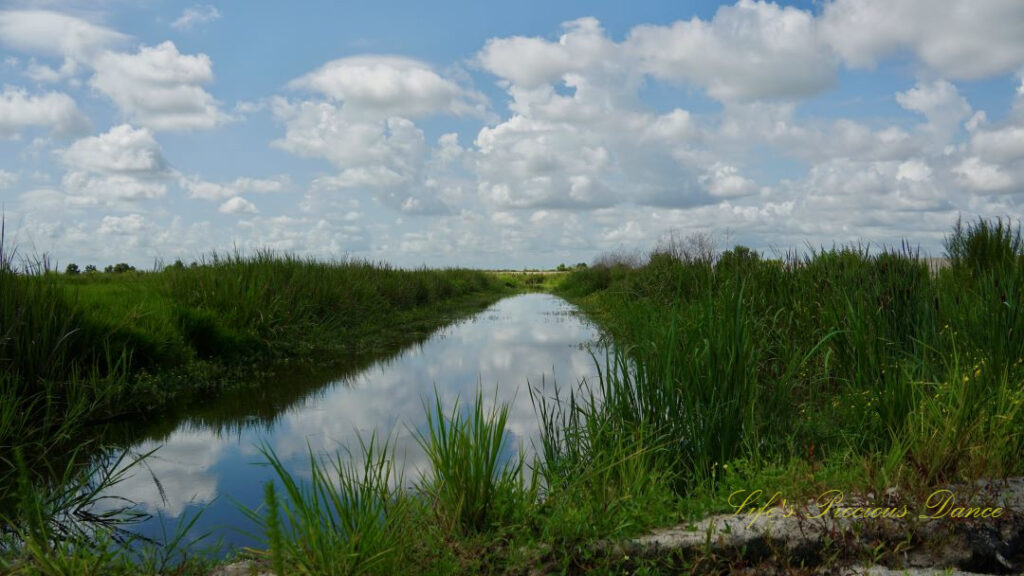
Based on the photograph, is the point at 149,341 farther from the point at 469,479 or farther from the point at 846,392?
the point at 846,392

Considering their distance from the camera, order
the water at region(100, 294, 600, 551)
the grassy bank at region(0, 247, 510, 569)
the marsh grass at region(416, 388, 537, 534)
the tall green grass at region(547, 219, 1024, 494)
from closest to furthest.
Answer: the marsh grass at region(416, 388, 537, 534), the tall green grass at region(547, 219, 1024, 494), the water at region(100, 294, 600, 551), the grassy bank at region(0, 247, 510, 569)

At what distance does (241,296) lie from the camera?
10.5 m

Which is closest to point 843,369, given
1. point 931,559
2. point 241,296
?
point 931,559

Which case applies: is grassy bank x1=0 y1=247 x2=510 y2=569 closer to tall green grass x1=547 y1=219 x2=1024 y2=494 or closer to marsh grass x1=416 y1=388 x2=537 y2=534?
marsh grass x1=416 y1=388 x2=537 y2=534

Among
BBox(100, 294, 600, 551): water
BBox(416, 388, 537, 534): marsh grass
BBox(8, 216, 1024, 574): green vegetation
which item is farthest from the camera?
BBox(100, 294, 600, 551): water

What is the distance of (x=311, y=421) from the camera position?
22.1ft

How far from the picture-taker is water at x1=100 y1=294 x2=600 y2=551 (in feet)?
15.1

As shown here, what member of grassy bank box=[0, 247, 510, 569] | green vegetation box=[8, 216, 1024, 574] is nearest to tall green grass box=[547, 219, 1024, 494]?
green vegetation box=[8, 216, 1024, 574]

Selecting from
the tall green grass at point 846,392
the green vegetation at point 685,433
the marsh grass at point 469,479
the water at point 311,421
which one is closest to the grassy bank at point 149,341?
the green vegetation at point 685,433

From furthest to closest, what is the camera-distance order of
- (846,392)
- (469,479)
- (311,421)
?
(311,421) < (846,392) < (469,479)

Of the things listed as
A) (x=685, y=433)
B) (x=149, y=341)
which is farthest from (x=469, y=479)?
(x=149, y=341)

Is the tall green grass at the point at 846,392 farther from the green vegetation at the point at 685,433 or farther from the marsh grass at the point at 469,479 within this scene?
the marsh grass at the point at 469,479

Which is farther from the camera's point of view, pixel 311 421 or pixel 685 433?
pixel 311 421

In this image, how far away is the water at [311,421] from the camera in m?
4.61
